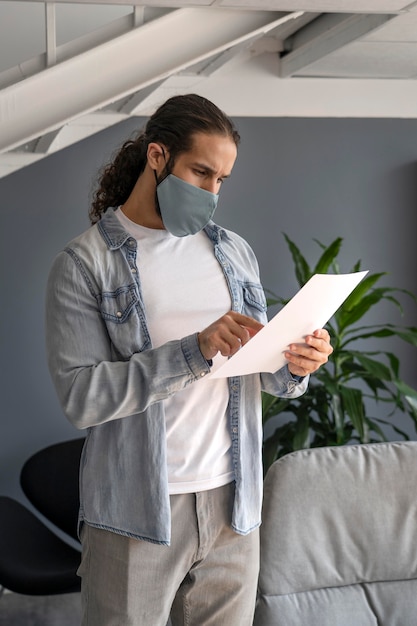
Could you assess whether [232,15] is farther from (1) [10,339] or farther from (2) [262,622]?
Result: (1) [10,339]

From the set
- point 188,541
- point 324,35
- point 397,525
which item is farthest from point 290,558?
point 324,35

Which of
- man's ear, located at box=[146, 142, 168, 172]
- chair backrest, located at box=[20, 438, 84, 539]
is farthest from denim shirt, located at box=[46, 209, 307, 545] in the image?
chair backrest, located at box=[20, 438, 84, 539]

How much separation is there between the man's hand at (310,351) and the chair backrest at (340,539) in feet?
2.19

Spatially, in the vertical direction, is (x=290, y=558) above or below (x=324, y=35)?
below

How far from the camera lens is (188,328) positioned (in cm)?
159

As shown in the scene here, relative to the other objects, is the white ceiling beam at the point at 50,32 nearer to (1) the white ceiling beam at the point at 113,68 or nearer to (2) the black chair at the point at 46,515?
(1) the white ceiling beam at the point at 113,68

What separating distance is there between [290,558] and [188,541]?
0.63 metres

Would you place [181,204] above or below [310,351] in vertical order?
above

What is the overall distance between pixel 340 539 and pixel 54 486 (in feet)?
5.49

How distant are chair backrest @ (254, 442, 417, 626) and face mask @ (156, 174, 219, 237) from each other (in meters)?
0.78

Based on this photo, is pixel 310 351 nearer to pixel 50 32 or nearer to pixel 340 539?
pixel 340 539

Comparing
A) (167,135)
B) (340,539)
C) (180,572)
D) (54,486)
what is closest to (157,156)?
(167,135)

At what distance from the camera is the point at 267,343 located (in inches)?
57.9

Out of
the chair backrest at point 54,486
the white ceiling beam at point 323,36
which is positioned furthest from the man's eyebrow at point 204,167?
the chair backrest at point 54,486
